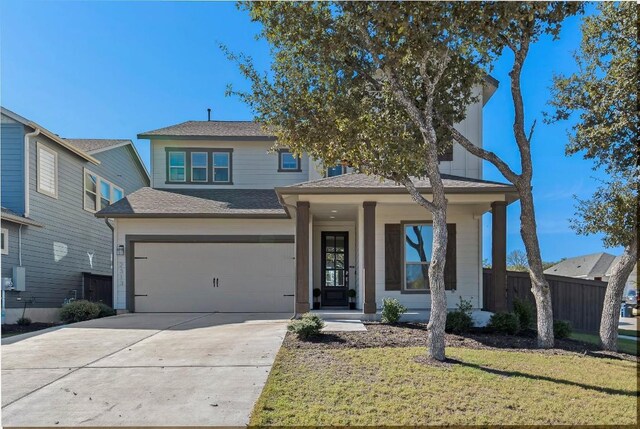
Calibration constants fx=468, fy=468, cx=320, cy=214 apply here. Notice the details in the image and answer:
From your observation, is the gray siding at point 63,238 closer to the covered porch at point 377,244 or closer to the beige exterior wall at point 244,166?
the beige exterior wall at point 244,166

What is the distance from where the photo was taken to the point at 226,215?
13.1m

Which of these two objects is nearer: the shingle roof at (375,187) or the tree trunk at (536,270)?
the tree trunk at (536,270)

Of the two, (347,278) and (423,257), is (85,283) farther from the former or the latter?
(423,257)

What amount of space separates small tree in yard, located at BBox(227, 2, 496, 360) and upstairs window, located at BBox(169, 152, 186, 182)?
8509 millimetres

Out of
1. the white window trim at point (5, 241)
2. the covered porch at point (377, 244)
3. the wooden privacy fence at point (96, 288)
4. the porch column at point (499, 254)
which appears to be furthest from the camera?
the wooden privacy fence at point (96, 288)

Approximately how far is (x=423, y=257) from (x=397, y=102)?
15.2 feet

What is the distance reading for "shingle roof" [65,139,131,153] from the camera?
16984mm

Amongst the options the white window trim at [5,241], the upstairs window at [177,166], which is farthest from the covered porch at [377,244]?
the white window trim at [5,241]

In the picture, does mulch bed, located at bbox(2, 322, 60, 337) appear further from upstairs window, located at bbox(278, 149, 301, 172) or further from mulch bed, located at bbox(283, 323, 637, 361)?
upstairs window, located at bbox(278, 149, 301, 172)

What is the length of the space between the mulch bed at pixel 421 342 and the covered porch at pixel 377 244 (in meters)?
1.49

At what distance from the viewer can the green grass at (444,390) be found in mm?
4461

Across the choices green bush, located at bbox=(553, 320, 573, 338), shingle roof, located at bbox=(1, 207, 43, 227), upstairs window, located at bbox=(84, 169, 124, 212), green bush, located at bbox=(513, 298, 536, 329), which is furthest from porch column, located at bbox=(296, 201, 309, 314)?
upstairs window, located at bbox=(84, 169, 124, 212)

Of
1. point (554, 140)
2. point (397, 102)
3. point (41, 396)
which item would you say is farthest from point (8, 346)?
point (554, 140)

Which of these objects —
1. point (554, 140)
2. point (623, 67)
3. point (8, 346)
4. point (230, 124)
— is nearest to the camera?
point (623, 67)
